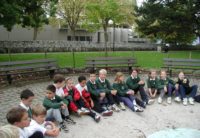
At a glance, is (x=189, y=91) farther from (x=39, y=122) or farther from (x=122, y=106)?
(x=39, y=122)

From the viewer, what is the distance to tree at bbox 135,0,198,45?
2839cm

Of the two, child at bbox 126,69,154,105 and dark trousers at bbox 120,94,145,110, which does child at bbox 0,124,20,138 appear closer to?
dark trousers at bbox 120,94,145,110

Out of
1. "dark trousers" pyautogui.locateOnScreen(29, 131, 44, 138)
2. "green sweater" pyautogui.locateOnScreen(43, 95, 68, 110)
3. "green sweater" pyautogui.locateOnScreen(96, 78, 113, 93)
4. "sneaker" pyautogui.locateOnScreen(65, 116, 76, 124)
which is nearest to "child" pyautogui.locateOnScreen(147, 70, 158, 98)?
"green sweater" pyautogui.locateOnScreen(96, 78, 113, 93)

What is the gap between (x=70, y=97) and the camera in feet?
26.5

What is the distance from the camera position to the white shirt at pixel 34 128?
5.01m

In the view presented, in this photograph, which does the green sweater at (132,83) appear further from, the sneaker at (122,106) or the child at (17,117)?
the child at (17,117)

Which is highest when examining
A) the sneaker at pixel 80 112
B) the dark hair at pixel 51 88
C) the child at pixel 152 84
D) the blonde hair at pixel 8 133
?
the blonde hair at pixel 8 133

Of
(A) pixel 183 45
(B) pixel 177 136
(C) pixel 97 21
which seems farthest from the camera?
(A) pixel 183 45

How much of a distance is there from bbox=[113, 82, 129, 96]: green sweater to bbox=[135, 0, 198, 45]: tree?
66.1 ft

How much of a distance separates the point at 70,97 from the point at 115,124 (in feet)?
4.49

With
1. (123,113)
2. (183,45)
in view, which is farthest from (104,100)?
(183,45)

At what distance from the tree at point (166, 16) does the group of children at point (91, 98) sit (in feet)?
62.7

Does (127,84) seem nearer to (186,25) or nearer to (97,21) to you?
(186,25)

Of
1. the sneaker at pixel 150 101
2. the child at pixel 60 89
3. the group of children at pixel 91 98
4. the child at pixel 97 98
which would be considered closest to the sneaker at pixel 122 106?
the group of children at pixel 91 98
